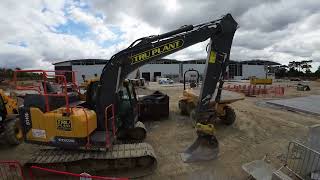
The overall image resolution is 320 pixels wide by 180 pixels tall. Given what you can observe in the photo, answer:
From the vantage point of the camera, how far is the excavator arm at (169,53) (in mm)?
6430

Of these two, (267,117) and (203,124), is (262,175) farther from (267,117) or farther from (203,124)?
(267,117)

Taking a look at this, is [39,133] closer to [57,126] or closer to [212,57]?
[57,126]

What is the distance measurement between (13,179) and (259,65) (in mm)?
89550

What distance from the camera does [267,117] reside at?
12.2 m

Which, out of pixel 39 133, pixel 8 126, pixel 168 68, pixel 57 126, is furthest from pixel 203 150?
pixel 168 68

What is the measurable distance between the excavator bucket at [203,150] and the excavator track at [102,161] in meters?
1.23

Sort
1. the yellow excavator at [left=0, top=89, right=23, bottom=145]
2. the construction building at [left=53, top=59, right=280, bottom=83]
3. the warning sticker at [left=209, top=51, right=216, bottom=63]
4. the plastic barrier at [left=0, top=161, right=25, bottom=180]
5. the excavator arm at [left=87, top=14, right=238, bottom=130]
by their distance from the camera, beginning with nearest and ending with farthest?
the plastic barrier at [left=0, top=161, right=25, bottom=180] → the excavator arm at [left=87, top=14, right=238, bottom=130] → the warning sticker at [left=209, top=51, right=216, bottom=63] → the yellow excavator at [left=0, top=89, right=23, bottom=145] → the construction building at [left=53, top=59, right=280, bottom=83]

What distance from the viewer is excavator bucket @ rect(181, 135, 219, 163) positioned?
686 cm

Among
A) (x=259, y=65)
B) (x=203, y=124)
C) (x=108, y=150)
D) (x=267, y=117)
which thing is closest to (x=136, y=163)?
(x=108, y=150)

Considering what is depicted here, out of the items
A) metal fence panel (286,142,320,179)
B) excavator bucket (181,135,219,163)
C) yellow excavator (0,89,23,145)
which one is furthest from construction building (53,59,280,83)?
metal fence panel (286,142,320,179)

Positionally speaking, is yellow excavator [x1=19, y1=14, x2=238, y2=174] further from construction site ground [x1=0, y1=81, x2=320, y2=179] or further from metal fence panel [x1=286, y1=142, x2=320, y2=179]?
metal fence panel [x1=286, y1=142, x2=320, y2=179]

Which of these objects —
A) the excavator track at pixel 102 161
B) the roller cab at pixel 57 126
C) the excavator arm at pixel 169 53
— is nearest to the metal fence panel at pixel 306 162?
the excavator arm at pixel 169 53

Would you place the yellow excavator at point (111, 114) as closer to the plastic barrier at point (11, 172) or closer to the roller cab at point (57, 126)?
the roller cab at point (57, 126)

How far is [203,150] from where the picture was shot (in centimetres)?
709
